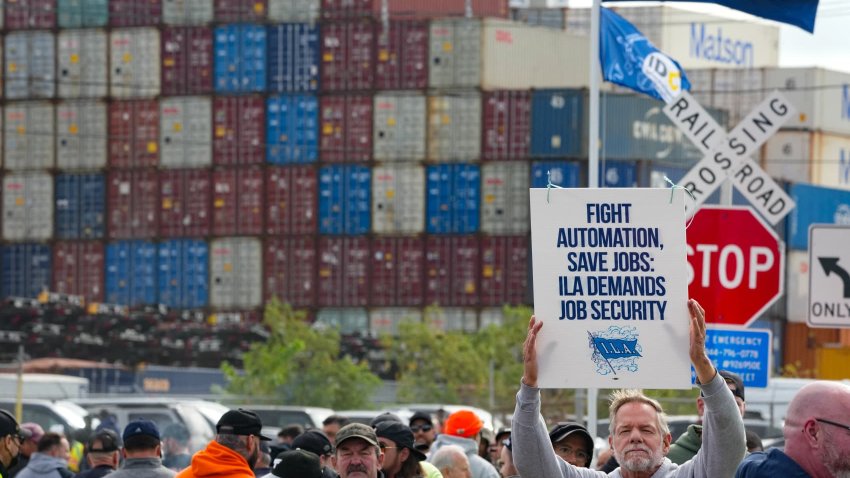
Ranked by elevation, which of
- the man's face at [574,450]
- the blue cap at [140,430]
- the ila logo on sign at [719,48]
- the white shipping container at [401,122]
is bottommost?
the blue cap at [140,430]

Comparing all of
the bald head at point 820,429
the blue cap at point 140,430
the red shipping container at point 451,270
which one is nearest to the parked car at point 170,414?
the blue cap at point 140,430

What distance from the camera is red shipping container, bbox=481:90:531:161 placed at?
215 ft

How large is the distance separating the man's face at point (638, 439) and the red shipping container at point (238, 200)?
61.6 metres

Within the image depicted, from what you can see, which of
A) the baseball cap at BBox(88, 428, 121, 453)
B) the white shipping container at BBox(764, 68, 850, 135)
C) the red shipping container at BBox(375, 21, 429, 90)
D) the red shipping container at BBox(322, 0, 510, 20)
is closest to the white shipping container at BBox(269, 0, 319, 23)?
the red shipping container at BBox(322, 0, 510, 20)

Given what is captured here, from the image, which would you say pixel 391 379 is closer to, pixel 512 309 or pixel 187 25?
pixel 512 309

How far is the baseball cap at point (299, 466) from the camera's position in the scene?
7.80 meters

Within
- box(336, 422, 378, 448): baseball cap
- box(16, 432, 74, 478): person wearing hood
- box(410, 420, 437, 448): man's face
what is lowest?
box(410, 420, 437, 448): man's face

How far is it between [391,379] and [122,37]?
15.9m

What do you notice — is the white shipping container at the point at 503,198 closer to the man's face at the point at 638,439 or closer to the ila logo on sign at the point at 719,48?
the ila logo on sign at the point at 719,48

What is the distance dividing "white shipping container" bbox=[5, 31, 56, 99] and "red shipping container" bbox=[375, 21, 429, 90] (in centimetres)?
1263

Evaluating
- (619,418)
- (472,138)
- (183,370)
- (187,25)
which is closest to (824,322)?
(619,418)

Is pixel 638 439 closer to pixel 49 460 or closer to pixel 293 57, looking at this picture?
pixel 49 460

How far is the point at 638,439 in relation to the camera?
646cm

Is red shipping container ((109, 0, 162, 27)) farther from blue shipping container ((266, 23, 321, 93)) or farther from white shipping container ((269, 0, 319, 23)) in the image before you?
blue shipping container ((266, 23, 321, 93))
